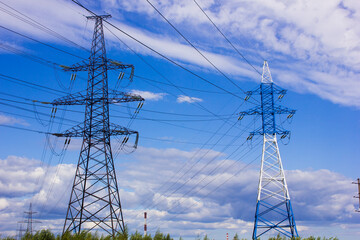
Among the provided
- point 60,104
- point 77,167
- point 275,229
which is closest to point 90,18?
point 60,104

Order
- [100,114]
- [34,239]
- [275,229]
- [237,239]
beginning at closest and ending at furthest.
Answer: [34,239] < [237,239] < [100,114] < [275,229]

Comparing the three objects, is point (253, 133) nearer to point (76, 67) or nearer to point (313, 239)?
point (313, 239)

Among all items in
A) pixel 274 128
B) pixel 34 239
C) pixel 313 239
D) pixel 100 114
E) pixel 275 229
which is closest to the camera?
pixel 34 239

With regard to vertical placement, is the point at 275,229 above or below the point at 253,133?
below

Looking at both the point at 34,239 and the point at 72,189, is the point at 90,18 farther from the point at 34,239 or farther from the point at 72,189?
the point at 34,239

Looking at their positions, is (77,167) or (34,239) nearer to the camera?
(34,239)

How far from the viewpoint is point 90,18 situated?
39.7 m

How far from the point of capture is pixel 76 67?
39.8 m

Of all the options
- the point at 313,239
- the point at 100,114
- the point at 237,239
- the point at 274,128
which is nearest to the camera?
the point at 237,239

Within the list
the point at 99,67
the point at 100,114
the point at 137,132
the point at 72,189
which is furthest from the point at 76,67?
the point at 72,189

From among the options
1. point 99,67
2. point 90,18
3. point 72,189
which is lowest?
point 72,189

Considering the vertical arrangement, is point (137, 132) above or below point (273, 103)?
below

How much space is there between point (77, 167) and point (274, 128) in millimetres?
22764

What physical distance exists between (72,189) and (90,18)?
57.1ft
